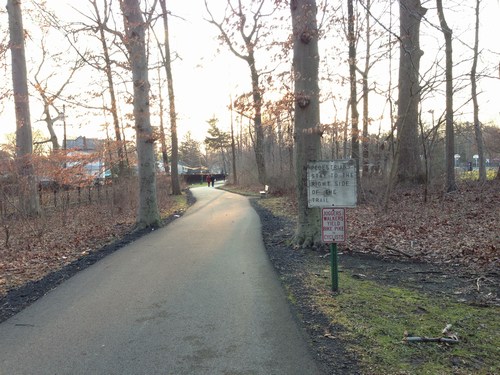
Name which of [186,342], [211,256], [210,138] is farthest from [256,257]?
A: [210,138]

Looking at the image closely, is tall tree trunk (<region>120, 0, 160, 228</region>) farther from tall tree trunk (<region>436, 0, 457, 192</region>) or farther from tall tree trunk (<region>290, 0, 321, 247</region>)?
tall tree trunk (<region>436, 0, 457, 192</region>)

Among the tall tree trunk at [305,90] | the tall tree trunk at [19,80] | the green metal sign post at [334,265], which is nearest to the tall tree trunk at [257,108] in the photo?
the tall tree trunk at [305,90]

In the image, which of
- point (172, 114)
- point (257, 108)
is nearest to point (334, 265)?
point (257, 108)

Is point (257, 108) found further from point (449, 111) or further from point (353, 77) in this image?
point (449, 111)

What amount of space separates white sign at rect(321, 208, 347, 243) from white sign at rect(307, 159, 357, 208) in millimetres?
108

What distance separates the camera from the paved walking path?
375 centimetres

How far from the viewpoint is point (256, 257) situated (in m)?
8.31

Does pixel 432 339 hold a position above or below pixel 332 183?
below

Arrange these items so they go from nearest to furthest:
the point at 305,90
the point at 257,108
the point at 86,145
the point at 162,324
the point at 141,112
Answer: the point at 162,324
the point at 305,90
the point at 257,108
the point at 141,112
the point at 86,145

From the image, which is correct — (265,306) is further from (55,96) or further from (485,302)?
(55,96)

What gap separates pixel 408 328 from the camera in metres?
4.28

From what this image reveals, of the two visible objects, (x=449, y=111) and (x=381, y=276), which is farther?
(x=449, y=111)

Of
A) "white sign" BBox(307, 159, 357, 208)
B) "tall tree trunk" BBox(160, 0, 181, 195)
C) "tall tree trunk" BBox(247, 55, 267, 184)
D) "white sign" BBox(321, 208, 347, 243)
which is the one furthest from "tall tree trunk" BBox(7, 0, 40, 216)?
"white sign" BBox(321, 208, 347, 243)

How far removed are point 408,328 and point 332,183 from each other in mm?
2024
